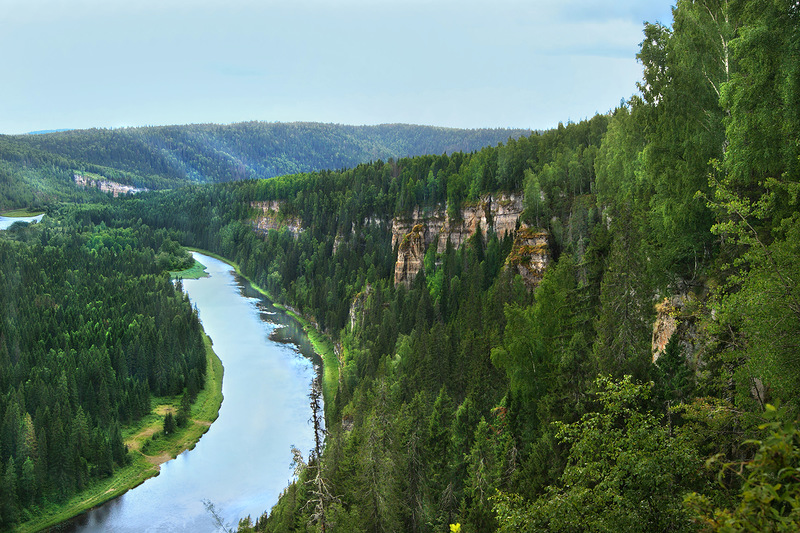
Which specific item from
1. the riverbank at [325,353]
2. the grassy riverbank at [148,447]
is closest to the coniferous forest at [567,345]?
the grassy riverbank at [148,447]

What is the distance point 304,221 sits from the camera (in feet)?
557

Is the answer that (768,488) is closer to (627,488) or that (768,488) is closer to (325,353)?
(627,488)

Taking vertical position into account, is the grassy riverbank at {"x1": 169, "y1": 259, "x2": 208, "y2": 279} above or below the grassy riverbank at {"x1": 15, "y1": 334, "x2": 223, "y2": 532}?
above

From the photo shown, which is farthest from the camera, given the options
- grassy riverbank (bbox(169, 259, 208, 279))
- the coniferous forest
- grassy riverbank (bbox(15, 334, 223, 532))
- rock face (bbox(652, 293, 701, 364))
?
grassy riverbank (bbox(169, 259, 208, 279))

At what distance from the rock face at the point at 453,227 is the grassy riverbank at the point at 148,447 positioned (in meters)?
35.5

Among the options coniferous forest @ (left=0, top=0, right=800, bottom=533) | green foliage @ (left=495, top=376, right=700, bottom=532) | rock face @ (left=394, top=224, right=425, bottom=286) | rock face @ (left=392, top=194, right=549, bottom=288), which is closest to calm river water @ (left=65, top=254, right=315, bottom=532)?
coniferous forest @ (left=0, top=0, right=800, bottom=533)

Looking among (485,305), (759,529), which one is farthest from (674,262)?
(485,305)

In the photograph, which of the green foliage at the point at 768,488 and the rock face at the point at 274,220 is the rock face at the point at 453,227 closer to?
the rock face at the point at 274,220

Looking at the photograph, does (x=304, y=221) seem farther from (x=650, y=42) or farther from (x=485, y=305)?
(x=650, y=42)

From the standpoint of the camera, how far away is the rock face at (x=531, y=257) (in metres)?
68.6

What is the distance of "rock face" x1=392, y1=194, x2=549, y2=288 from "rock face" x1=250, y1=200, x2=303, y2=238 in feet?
199

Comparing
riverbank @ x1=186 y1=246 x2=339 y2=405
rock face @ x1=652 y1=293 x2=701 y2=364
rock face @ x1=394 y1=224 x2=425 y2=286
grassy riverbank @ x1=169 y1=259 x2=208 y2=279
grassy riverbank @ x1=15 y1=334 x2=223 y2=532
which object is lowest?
grassy riverbank @ x1=15 y1=334 x2=223 y2=532

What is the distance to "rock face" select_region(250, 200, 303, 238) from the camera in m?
175

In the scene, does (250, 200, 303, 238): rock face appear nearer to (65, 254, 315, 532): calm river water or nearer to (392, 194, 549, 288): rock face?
(392, 194, 549, 288): rock face
